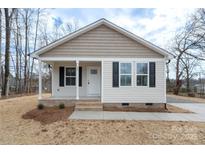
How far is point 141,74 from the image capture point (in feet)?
40.1

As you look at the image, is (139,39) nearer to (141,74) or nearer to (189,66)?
(141,74)

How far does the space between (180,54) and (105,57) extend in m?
22.4

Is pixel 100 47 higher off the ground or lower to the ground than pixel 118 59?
higher

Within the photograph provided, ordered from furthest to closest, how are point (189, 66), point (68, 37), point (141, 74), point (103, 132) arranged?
point (189, 66) < point (141, 74) < point (68, 37) < point (103, 132)

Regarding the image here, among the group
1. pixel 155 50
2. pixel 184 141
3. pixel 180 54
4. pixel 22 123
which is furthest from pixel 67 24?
pixel 184 141

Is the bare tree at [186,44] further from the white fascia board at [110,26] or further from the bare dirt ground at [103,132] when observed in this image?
the bare dirt ground at [103,132]

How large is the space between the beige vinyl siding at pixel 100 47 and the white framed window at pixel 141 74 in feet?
1.95

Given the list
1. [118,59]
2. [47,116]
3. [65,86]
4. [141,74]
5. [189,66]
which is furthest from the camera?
[189,66]

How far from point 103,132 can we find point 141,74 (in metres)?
5.73

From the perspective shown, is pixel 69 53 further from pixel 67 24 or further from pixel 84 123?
pixel 67 24

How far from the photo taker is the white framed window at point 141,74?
480 inches

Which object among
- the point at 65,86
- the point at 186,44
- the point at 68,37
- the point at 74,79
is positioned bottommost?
the point at 65,86

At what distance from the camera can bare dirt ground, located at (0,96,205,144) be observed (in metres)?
6.86

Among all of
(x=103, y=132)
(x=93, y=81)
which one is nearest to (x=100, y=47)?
(x=93, y=81)
